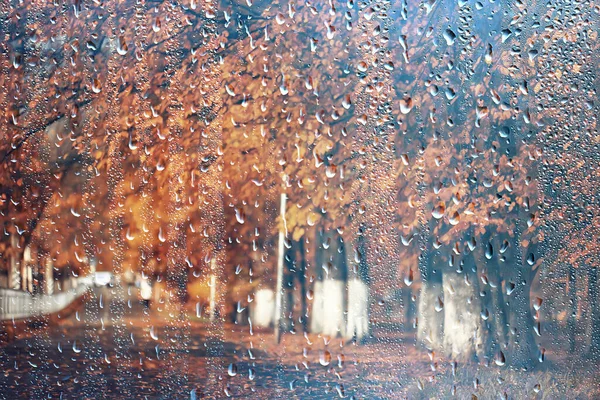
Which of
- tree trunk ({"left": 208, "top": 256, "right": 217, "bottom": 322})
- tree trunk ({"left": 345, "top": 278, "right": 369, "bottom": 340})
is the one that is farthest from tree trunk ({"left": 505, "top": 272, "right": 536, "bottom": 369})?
tree trunk ({"left": 208, "top": 256, "right": 217, "bottom": 322})

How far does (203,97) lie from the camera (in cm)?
130

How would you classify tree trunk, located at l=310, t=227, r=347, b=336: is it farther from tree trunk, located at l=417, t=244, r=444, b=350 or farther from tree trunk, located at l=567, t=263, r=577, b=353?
tree trunk, located at l=567, t=263, r=577, b=353

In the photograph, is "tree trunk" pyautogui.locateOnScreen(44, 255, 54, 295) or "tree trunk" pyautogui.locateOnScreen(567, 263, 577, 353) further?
"tree trunk" pyautogui.locateOnScreen(567, 263, 577, 353)

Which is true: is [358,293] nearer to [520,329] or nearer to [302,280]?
[302,280]

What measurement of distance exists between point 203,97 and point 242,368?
61cm

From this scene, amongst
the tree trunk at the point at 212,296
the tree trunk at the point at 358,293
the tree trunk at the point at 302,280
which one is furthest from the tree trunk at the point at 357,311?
the tree trunk at the point at 212,296

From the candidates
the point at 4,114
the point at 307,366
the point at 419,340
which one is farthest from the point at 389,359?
the point at 4,114

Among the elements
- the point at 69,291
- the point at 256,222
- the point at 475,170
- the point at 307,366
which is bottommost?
the point at 307,366

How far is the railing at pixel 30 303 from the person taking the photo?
118 cm

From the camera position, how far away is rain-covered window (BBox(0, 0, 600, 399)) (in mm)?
1217

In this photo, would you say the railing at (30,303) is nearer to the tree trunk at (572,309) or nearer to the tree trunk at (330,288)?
the tree trunk at (330,288)

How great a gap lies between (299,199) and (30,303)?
0.61 metres

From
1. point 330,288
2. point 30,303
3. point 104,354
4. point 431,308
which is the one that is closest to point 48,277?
point 30,303

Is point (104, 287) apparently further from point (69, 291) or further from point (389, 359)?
point (389, 359)
